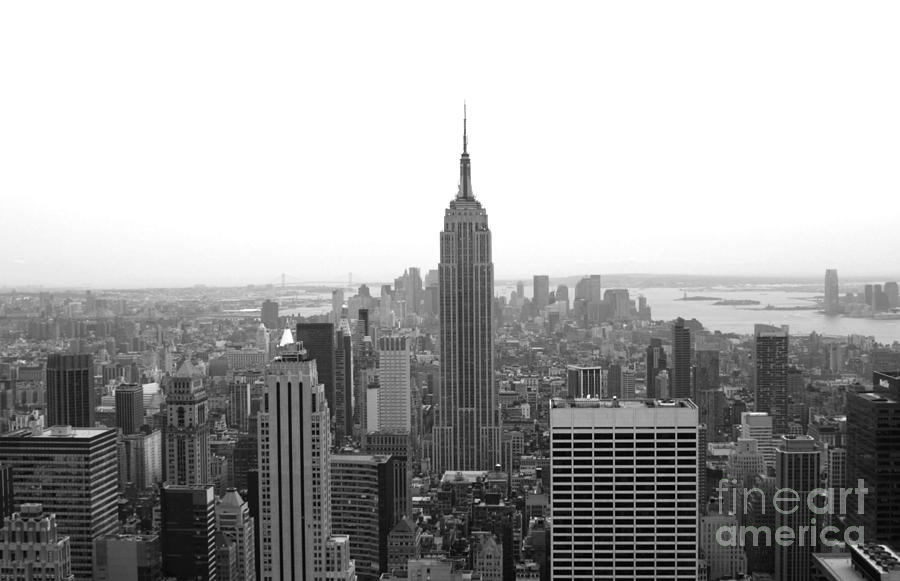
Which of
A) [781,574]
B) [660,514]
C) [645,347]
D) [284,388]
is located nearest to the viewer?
[660,514]

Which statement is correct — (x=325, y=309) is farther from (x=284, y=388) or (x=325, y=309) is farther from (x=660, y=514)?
(x=660, y=514)

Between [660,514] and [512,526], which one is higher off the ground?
[660,514]

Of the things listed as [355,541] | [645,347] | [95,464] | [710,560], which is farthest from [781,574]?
[95,464]

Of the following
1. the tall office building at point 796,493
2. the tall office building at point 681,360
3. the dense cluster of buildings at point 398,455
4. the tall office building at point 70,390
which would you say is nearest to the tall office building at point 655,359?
the dense cluster of buildings at point 398,455

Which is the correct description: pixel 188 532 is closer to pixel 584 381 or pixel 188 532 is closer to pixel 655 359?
pixel 584 381

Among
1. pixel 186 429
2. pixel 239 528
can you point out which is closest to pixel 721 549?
pixel 239 528

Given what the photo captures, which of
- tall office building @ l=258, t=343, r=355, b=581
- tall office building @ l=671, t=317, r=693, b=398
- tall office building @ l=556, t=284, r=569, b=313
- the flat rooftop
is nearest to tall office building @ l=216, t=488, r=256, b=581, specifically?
tall office building @ l=258, t=343, r=355, b=581

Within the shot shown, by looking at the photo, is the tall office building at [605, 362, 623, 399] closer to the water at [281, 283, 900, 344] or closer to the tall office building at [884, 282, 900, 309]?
the water at [281, 283, 900, 344]
